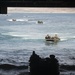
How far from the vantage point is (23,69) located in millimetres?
35969

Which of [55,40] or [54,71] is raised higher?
[54,71]

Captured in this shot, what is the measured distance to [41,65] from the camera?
24234 millimetres
